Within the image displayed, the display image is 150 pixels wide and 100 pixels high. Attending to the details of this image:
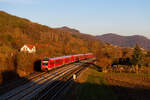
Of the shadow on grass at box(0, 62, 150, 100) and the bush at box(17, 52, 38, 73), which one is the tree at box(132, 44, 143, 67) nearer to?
the shadow on grass at box(0, 62, 150, 100)

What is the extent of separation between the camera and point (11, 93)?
57.2 feet

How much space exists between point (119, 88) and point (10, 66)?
17785 mm

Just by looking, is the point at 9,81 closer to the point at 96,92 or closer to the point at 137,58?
the point at 96,92

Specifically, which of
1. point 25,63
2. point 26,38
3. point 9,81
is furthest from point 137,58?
point 26,38

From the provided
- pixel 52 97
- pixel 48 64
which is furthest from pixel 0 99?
pixel 48 64

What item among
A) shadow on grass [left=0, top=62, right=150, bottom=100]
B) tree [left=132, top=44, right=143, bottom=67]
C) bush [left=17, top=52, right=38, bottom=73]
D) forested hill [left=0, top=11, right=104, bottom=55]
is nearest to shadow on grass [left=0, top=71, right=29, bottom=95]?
shadow on grass [left=0, top=62, right=150, bottom=100]

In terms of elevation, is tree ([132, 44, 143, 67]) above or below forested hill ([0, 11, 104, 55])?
below

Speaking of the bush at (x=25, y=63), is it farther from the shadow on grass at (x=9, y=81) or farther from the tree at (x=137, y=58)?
the tree at (x=137, y=58)

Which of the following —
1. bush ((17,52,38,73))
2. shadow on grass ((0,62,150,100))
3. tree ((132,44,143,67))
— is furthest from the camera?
tree ((132,44,143,67))

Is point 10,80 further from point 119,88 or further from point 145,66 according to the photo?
point 145,66

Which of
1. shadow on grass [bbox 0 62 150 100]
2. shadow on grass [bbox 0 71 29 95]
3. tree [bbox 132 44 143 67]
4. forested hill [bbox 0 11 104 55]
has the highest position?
forested hill [bbox 0 11 104 55]

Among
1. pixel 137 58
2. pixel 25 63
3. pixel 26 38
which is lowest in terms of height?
pixel 137 58

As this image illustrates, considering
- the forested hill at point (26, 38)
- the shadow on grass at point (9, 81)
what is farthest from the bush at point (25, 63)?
the forested hill at point (26, 38)

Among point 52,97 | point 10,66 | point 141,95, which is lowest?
point 141,95
